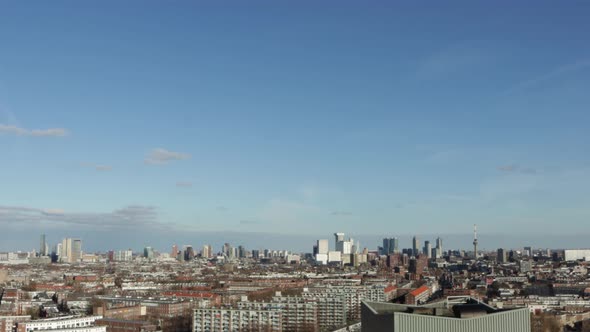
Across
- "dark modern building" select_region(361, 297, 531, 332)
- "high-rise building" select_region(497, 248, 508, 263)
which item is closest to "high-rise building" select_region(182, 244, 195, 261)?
"high-rise building" select_region(497, 248, 508, 263)

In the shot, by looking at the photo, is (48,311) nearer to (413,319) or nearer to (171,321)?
(171,321)

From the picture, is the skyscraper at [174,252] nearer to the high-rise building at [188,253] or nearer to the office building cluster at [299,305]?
the high-rise building at [188,253]

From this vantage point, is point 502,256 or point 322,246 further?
point 322,246

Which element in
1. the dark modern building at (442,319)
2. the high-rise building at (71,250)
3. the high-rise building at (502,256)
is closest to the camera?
the dark modern building at (442,319)

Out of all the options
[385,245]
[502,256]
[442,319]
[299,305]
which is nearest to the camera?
[442,319]

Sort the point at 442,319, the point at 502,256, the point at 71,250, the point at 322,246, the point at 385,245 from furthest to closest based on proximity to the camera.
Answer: the point at 385,245
the point at 322,246
the point at 71,250
the point at 502,256
the point at 442,319

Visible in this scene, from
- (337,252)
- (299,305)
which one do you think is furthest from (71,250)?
(299,305)

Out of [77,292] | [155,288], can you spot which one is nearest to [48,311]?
[77,292]

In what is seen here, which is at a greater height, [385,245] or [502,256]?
[385,245]

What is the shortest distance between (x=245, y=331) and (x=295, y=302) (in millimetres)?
6395

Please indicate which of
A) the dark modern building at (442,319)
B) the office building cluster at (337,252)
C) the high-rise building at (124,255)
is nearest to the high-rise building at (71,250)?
the high-rise building at (124,255)

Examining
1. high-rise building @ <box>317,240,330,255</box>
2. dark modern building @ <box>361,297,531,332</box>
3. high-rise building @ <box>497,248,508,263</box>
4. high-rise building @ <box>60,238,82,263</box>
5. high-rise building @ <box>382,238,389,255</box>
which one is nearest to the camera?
dark modern building @ <box>361,297,531,332</box>

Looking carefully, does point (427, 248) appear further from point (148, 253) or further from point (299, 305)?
point (299, 305)

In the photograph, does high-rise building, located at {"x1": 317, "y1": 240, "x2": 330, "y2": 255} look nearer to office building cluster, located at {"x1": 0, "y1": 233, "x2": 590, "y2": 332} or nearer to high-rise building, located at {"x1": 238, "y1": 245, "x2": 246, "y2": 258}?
high-rise building, located at {"x1": 238, "y1": 245, "x2": 246, "y2": 258}
